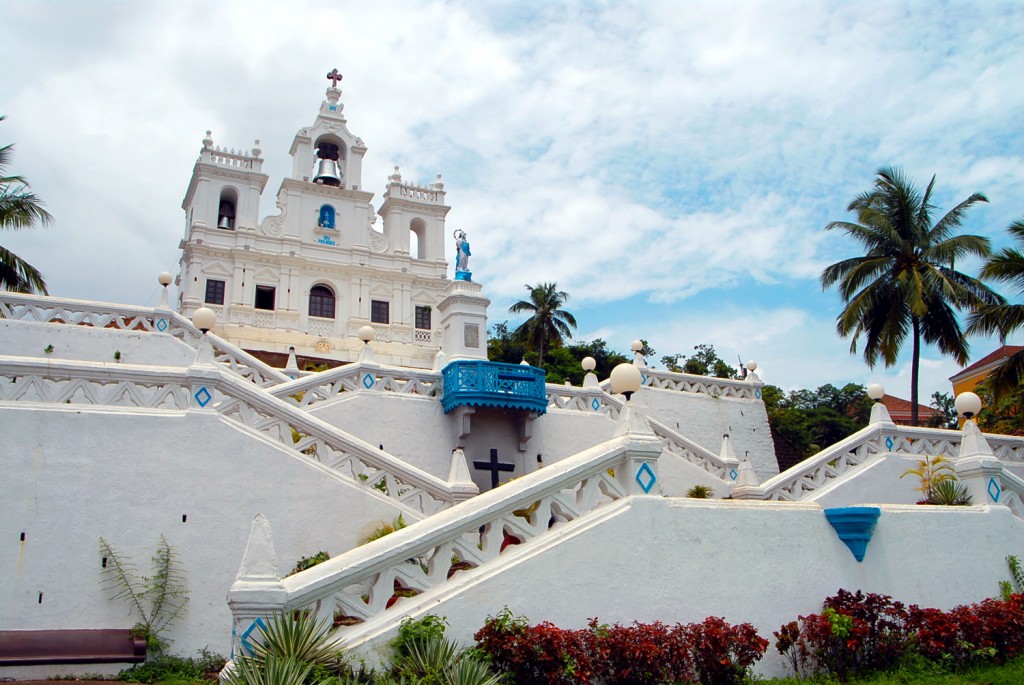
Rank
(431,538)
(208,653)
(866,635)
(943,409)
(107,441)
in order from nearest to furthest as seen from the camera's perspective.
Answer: (431,538), (866,635), (208,653), (107,441), (943,409)

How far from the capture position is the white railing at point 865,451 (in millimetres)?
18156

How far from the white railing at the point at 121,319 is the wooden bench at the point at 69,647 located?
8.99m

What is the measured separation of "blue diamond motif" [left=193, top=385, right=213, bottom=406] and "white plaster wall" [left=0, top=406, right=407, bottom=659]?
0.22 metres

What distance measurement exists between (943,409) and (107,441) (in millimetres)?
69198

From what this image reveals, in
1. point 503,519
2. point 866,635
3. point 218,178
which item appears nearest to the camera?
point 503,519

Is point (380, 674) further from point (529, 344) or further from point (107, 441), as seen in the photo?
point (529, 344)

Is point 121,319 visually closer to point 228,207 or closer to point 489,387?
point 489,387

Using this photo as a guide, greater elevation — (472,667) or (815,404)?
(815,404)

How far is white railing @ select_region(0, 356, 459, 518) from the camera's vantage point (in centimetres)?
1262

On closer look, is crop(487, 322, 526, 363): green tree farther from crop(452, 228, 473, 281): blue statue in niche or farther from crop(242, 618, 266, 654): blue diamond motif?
crop(242, 618, 266, 654): blue diamond motif

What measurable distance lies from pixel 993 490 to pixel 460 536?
864cm

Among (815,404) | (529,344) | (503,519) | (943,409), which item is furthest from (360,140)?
(943,409)

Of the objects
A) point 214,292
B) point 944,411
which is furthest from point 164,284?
point 944,411

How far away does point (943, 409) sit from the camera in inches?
2685
